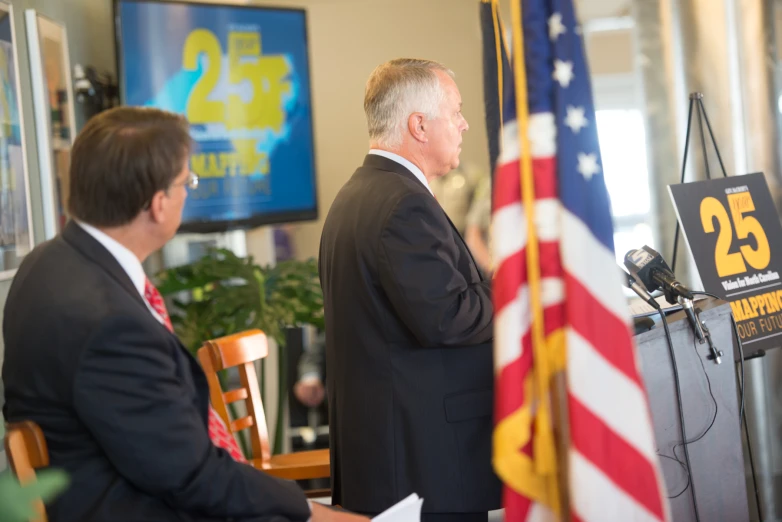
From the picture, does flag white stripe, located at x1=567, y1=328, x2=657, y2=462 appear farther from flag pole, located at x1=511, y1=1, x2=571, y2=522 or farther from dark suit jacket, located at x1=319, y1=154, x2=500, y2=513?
dark suit jacket, located at x1=319, y1=154, x2=500, y2=513

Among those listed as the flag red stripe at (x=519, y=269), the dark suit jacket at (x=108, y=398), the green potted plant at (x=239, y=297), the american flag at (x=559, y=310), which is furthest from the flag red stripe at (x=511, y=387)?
the green potted plant at (x=239, y=297)

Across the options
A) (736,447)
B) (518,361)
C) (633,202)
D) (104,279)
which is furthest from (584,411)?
(633,202)

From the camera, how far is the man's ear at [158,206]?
150cm

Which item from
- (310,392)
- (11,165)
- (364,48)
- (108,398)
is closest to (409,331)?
(108,398)

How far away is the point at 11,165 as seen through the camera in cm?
282

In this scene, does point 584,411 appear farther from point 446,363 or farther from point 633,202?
point 633,202

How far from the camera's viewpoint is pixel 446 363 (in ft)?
6.74

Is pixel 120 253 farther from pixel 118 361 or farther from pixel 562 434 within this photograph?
pixel 562 434

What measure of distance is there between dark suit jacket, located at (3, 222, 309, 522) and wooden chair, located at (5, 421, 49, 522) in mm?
58

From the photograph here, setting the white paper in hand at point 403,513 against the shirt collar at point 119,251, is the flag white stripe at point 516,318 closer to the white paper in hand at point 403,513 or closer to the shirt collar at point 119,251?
the white paper in hand at point 403,513

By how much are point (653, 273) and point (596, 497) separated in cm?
95

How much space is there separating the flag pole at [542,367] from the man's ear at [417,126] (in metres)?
0.63

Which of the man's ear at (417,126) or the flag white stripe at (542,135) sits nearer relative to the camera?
the flag white stripe at (542,135)

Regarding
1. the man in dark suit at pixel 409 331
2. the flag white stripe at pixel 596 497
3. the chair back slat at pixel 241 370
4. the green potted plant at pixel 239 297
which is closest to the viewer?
the flag white stripe at pixel 596 497
